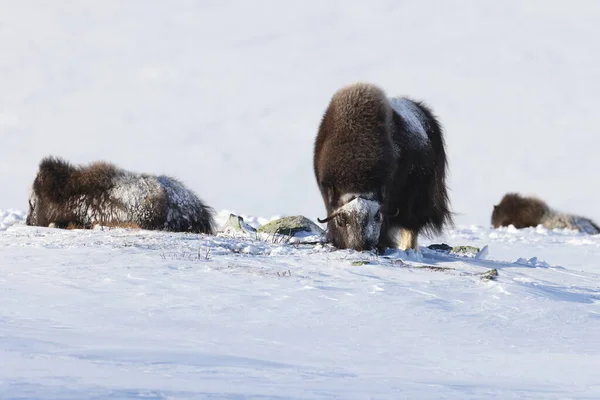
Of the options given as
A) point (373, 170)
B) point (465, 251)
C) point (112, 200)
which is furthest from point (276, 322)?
point (112, 200)

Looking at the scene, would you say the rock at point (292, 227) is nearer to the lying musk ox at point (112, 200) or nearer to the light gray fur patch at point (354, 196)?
the lying musk ox at point (112, 200)

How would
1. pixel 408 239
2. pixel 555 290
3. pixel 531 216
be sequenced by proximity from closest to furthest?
1. pixel 555 290
2. pixel 408 239
3. pixel 531 216

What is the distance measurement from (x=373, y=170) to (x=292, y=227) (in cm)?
313

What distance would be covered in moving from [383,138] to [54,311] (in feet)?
19.3

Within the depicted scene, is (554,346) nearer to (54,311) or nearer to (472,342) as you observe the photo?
(472,342)

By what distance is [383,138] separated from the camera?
36.7ft

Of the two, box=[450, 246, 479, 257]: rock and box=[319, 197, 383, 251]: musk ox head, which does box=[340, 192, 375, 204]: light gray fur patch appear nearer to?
box=[319, 197, 383, 251]: musk ox head

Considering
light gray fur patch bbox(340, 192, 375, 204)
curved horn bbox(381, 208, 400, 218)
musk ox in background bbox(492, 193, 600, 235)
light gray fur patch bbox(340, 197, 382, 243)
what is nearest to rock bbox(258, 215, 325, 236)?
curved horn bbox(381, 208, 400, 218)

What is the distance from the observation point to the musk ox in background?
102 ft

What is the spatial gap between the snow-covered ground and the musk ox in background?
20490mm

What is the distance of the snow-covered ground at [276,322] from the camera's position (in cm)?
417

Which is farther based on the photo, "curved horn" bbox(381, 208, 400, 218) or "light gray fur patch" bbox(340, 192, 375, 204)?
"curved horn" bbox(381, 208, 400, 218)

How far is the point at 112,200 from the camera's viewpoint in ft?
43.5

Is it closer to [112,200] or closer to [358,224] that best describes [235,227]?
[112,200]
